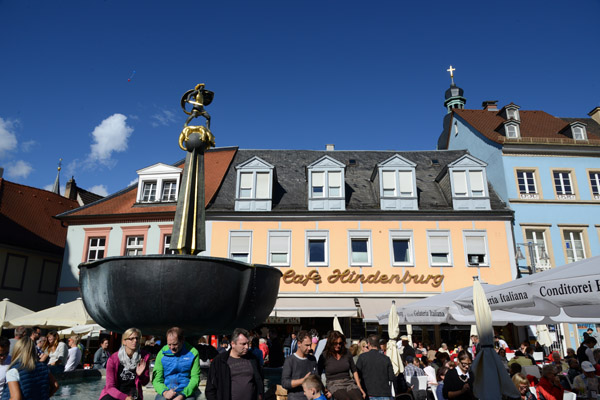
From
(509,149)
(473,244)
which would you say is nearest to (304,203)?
(473,244)

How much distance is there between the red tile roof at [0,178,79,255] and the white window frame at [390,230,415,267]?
764 inches

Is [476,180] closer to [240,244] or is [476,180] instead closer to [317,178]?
[317,178]

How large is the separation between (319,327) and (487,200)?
33.5 feet

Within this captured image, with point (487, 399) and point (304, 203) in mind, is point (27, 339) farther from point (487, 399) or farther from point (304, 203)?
point (304, 203)

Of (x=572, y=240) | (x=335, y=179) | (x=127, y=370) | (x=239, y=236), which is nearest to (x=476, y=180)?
(x=572, y=240)

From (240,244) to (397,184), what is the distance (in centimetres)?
831

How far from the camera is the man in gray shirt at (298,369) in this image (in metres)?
4.95

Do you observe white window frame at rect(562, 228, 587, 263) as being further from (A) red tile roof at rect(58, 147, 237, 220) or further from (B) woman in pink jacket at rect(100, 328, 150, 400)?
(B) woman in pink jacket at rect(100, 328, 150, 400)

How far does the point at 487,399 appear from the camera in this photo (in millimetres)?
5531

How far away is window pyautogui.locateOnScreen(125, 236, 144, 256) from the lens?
22314mm

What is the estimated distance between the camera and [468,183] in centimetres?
2152

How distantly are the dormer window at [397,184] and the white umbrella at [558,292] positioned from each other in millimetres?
13505

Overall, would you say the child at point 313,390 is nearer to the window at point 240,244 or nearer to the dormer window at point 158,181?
the window at point 240,244

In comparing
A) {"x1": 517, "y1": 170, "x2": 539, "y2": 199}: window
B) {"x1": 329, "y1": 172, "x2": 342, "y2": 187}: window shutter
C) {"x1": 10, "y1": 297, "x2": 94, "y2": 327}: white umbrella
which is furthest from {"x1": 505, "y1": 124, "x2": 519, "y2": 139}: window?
{"x1": 10, "y1": 297, "x2": 94, "y2": 327}: white umbrella
